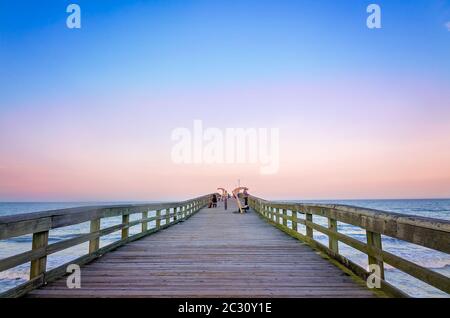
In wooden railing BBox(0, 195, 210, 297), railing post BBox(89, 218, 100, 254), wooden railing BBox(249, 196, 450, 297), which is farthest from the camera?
railing post BBox(89, 218, 100, 254)

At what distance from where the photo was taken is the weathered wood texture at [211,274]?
3.49 m

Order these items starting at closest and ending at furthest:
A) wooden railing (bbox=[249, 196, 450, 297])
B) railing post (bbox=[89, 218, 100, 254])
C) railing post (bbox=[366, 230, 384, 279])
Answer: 1. wooden railing (bbox=[249, 196, 450, 297])
2. railing post (bbox=[366, 230, 384, 279])
3. railing post (bbox=[89, 218, 100, 254])

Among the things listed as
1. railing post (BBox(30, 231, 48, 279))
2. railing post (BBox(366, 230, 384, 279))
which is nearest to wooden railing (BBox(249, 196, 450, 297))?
railing post (BBox(366, 230, 384, 279))

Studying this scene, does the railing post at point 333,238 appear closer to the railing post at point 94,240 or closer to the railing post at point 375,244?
the railing post at point 375,244

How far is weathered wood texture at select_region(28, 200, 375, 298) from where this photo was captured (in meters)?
3.49

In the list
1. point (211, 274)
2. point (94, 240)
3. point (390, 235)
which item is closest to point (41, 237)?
point (94, 240)

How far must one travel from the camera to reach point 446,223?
2246mm

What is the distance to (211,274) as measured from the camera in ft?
14.1

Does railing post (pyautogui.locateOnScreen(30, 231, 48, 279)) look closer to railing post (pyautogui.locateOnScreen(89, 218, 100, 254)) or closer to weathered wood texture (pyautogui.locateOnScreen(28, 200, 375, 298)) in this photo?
weathered wood texture (pyautogui.locateOnScreen(28, 200, 375, 298))

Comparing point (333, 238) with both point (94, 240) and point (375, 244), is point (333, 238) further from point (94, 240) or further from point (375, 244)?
point (94, 240)

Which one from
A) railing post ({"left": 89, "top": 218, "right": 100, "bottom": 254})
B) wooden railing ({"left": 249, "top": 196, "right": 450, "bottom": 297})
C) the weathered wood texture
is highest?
wooden railing ({"left": 249, "top": 196, "right": 450, "bottom": 297})

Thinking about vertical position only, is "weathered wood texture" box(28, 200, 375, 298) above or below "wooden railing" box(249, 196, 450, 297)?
below
